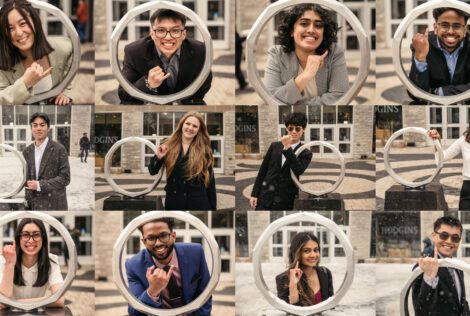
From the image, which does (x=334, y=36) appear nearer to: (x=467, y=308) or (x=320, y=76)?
(x=320, y=76)

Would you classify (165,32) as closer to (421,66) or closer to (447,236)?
(421,66)

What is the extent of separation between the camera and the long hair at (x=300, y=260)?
10.8 ft

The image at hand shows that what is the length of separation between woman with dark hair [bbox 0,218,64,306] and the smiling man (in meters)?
0.10

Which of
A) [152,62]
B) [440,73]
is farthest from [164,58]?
[440,73]

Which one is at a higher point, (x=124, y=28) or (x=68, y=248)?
(x=124, y=28)

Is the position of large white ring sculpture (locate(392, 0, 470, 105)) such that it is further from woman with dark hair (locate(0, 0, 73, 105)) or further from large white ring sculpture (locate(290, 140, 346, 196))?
woman with dark hair (locate(0, 0, 73, 105))

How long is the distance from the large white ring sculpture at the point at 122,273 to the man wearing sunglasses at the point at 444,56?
929 mm

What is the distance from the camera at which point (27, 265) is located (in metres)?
3.33

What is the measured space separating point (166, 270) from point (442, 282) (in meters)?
0.99

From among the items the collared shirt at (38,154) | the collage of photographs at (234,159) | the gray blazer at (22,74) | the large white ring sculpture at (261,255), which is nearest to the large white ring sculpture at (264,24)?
the collage of photographs at (234,159)

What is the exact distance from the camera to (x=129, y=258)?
3295 millimetres

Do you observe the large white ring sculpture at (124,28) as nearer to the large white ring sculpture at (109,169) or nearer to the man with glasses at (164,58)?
the man with glasses at (164,58)

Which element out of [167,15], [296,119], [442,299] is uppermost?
[167,15]

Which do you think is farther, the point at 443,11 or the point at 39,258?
the point at 39,258
